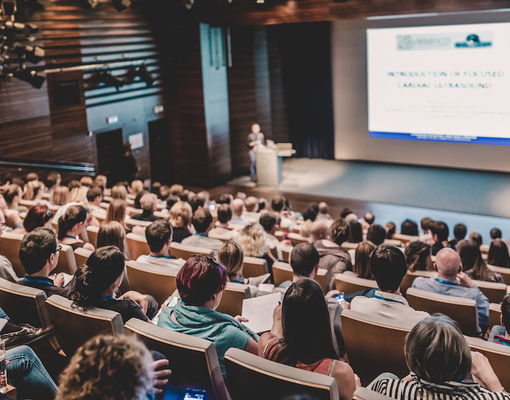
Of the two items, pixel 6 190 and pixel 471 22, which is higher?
pixel 471 22

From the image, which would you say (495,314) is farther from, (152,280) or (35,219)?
(35,219)

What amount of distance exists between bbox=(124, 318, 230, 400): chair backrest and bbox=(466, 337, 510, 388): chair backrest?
1.17 meters

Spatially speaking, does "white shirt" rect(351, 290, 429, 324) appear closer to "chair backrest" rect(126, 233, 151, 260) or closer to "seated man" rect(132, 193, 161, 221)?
"chair backrest" rect(126, 233, 151, 260)

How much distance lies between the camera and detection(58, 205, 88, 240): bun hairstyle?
4.36 metres

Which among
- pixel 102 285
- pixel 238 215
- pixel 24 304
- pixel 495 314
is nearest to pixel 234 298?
pixel 102 285

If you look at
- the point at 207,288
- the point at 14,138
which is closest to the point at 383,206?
the point at 14,138

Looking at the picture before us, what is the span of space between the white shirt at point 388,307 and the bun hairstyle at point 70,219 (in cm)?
244

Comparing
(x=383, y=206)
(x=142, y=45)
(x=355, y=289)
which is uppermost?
(x=142, y=45)

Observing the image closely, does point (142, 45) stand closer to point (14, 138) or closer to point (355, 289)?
point (14, 138)

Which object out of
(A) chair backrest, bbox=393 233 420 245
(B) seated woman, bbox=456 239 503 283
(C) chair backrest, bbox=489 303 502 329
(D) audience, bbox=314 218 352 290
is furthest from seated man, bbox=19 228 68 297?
(A) chair backrest, bbox=393 233 420 245

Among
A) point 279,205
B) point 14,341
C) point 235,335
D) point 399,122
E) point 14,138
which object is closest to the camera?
point 235,335

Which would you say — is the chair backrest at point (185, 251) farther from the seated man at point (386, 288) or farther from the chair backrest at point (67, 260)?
the seated man at point (386, 288)

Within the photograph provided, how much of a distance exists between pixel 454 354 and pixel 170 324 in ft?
4.20

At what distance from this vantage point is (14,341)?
2.60 meters
